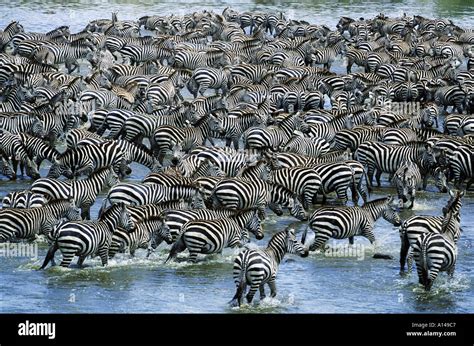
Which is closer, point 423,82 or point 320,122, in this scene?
point 320,122

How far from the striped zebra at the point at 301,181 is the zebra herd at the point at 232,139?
0.02 m

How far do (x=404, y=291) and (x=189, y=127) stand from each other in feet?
29.9

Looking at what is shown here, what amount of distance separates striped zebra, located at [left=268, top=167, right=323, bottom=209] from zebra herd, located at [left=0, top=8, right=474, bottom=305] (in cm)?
2

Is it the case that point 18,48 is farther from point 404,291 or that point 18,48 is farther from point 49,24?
point 404,291

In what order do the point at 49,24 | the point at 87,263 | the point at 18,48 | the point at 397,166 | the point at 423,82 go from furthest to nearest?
1. the point at 49,24
2. the point at 18,48
3. the point at 423,82
4. the point at 397,166
5. the point at 87,263

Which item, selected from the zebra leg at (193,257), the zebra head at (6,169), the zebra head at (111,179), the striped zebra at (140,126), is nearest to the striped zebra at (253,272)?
the zebra leg at (193,257)

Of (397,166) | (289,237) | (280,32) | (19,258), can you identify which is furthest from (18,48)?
(289,237)

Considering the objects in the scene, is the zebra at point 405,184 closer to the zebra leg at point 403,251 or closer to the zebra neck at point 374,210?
the zebra neck at point 374,210

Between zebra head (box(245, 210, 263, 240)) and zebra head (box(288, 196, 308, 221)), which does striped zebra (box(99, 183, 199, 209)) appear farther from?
zebra head (box(245, 210, 263, 240))

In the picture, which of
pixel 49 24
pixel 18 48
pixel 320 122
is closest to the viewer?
pixel 320 122

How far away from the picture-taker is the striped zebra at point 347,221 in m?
20.1

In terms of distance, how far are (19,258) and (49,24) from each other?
1177 inches

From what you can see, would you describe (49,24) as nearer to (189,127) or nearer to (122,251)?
(189,127)

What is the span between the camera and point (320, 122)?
27906 mm
